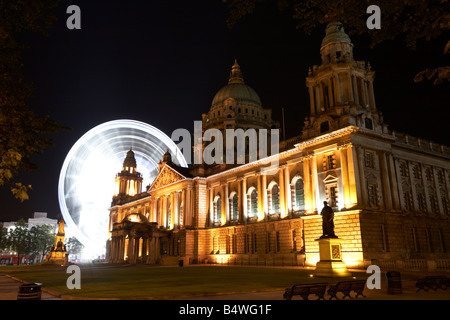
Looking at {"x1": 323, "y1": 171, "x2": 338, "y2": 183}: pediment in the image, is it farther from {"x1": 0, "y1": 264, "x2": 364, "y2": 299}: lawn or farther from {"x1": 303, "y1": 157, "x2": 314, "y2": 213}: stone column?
{"x1": 0, "y1": 264, "x2": 364, "y2": 299}: lawn

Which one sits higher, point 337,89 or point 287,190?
point 337,89

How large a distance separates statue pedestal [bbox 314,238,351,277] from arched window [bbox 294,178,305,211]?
20307mm

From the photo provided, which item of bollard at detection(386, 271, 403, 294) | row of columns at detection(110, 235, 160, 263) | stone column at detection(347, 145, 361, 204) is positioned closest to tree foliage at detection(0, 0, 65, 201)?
bollard at detection(386, 271, 403, 294)

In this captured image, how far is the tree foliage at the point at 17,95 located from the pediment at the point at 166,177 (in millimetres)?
48592

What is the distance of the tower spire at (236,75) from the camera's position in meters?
92.3

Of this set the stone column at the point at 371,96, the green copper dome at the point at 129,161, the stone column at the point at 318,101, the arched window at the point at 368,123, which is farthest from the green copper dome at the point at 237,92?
the arched window at the point at 368,123

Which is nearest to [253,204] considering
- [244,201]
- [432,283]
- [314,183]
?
[244,201]

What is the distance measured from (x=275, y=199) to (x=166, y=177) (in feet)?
91.6

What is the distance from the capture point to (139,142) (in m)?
74.4

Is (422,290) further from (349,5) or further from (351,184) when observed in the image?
(351,184)

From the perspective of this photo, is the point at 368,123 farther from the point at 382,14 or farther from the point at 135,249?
the point at 135,249

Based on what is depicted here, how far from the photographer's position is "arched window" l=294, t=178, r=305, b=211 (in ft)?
149

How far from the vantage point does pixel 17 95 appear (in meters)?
15.1

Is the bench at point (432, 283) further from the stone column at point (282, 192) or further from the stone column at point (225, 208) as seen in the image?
the stone column at point (225, 208)
